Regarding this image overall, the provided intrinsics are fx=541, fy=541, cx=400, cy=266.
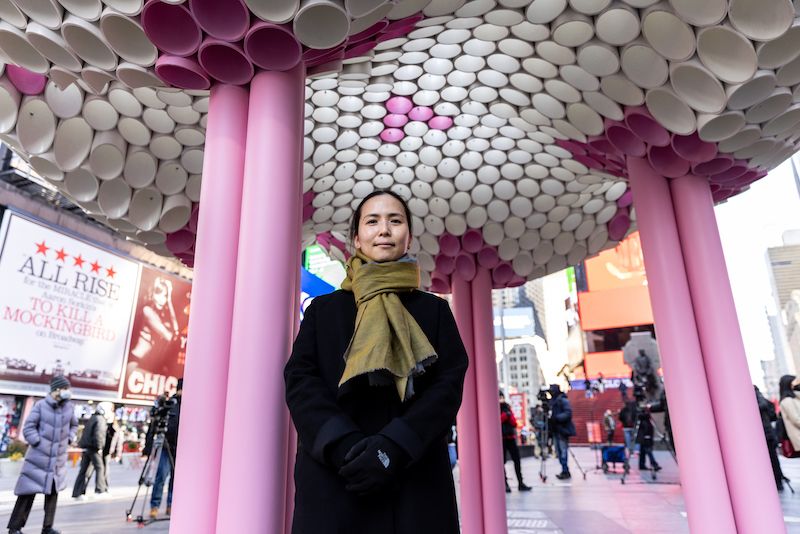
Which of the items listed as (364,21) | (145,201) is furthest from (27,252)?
(364,21)

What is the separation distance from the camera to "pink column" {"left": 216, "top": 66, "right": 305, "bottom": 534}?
1.90m

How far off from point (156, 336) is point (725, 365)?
17635 mm

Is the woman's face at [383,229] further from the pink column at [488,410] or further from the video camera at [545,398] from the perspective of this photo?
the video camera at [545,398]

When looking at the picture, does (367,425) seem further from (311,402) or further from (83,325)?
(83,325)

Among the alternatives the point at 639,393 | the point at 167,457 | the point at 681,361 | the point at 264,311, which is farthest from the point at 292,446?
the point at 639,393

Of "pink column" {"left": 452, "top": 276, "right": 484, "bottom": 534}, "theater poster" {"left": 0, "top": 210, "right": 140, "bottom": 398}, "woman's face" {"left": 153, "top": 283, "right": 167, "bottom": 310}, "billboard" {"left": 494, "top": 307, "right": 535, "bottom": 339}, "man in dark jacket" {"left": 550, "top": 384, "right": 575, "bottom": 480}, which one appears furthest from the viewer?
"billboard" {"left": 494, "top": 307, "right": 535, "bottom": 339}

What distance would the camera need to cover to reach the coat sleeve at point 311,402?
1443 millimetres

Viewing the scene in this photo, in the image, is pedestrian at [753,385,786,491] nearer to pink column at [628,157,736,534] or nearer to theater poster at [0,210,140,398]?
pink column at [628,157,736,534]

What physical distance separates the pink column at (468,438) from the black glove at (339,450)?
341 centimetres

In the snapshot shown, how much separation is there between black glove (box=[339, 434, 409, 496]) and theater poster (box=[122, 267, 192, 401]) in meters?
17.3

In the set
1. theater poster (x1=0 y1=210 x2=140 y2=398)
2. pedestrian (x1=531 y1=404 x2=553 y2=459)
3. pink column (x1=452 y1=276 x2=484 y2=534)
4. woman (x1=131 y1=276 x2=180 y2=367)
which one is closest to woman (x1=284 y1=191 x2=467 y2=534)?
pink column (x1=452 y1=276 x2=484 y2=534)

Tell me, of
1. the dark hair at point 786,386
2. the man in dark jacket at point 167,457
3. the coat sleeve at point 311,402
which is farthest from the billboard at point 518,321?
the coat sleeve at point 311,402

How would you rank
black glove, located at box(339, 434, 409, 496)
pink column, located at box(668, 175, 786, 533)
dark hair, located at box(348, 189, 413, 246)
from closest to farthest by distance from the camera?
black glove, located at box(339, 434, 409, 496) < dark hair, located at box(348, 189, 413, 246) < pink column, located at box(668, 175, 786, 533)

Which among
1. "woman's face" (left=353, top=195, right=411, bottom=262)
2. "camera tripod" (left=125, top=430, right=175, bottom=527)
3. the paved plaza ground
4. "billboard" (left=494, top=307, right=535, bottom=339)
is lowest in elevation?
the paved plaza ground
